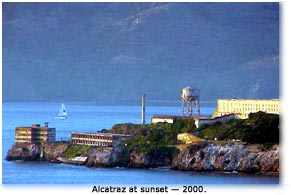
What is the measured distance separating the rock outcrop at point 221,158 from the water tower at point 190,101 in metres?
0.25

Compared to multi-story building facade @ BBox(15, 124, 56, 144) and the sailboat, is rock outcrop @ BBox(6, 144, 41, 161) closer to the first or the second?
multi-story building facade @ BBox(15, 124, 56, 144)

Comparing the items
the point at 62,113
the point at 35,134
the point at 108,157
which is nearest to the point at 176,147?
the point at 108,157

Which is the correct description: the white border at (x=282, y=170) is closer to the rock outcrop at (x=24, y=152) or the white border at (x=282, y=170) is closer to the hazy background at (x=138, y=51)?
the hazy background at (x=138, y=51)

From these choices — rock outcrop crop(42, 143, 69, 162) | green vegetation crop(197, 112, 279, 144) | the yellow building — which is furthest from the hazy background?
rock outcrop crop(42, 143, 69, 162)

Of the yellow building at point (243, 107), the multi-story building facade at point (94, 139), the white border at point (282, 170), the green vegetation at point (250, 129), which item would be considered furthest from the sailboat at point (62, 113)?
the yellow building at point (243, 107)

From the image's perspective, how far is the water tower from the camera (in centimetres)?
1320

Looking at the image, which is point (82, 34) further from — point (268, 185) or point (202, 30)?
point (268, 185)

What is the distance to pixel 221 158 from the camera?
43.2 feet

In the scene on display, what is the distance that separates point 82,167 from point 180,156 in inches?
27.6

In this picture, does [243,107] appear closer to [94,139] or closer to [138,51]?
[138,51]

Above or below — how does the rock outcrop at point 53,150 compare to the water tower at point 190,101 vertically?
below

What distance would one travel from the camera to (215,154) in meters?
13.2

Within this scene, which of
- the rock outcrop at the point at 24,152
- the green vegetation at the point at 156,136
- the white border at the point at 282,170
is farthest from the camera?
the green vegetation at the point at 156,136

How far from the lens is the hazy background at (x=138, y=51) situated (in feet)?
43.0
